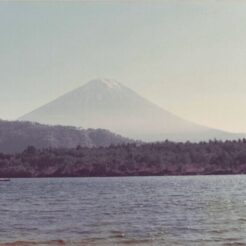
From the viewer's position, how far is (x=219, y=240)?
2947 centimetres

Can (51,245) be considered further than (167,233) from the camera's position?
No

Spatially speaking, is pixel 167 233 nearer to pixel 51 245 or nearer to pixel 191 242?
pixel 191 242

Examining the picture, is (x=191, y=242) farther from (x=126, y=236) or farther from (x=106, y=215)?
(x=106, y=215)

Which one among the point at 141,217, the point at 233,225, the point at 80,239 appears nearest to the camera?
the point at 80,239

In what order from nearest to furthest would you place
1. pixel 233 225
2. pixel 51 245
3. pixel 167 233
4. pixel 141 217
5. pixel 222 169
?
pixel 51 245 < pixel 167 233 < pixel 233 225 < pixel 141 217 < pixel 222 169

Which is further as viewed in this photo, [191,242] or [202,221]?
[202,221]

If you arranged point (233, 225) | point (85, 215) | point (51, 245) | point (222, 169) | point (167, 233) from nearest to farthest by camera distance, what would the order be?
point (51, 245)
point (167, 233)
point (233, 225)
point (85, 215)
point (222, 169)

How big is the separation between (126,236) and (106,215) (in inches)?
560

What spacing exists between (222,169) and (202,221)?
16270 cm

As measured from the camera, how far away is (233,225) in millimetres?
35719

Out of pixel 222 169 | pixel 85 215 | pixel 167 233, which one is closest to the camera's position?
pixel 167 233

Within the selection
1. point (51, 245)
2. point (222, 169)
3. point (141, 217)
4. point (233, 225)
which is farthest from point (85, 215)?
point (222, 169)

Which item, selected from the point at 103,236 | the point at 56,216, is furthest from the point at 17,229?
the point at 56,216

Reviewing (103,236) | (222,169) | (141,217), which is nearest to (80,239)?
(103,236)
